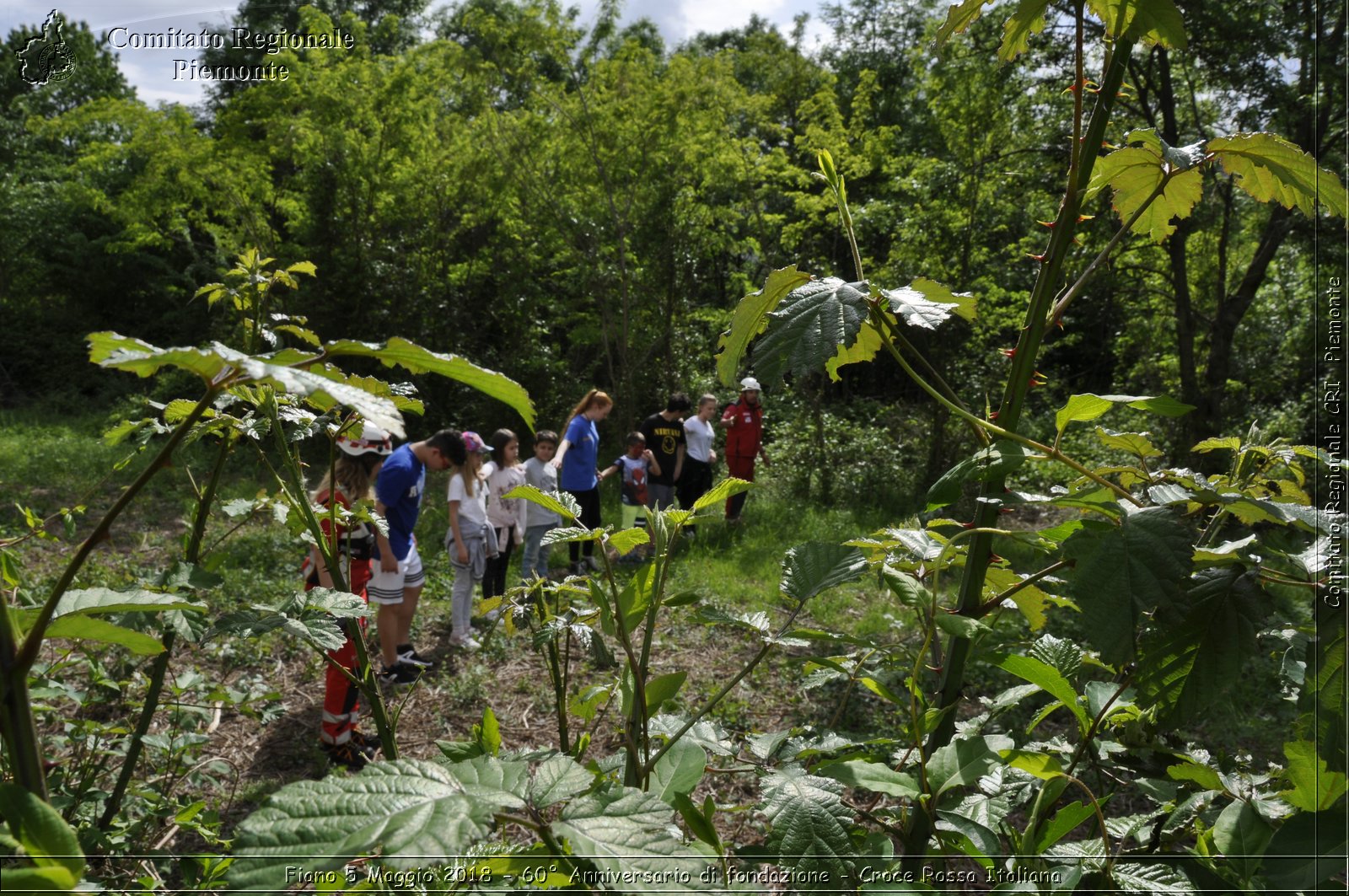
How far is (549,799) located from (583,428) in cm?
640

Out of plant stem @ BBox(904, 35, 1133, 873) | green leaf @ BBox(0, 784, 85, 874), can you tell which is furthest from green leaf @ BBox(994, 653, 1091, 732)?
green leaf @ BBox(0, 784, 85, 874)

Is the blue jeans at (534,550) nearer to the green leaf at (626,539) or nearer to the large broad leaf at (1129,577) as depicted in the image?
the green leaf at (626,539)

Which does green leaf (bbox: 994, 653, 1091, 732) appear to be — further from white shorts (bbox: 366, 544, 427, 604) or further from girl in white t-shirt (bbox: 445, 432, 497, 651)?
girl in white t-shirt (bbox: 445, 432, 497, 651)

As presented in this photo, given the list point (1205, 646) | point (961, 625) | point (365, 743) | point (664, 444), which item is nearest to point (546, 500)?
point (961, 625)

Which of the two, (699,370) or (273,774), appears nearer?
(273,774)

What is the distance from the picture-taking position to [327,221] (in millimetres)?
12305

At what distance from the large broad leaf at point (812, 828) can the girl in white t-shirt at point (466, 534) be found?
469cm

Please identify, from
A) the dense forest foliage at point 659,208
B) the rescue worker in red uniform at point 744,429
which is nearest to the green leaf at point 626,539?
the rescue worker in red uniform at point 744,429

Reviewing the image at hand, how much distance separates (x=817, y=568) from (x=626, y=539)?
0.79 ft

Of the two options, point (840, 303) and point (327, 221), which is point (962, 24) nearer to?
point (840, 303)

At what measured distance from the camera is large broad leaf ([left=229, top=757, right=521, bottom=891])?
2.00ft

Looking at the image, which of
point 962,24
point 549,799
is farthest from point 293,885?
point 962,24

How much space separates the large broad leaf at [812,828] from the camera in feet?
2.70

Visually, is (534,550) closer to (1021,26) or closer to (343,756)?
(343,756)
